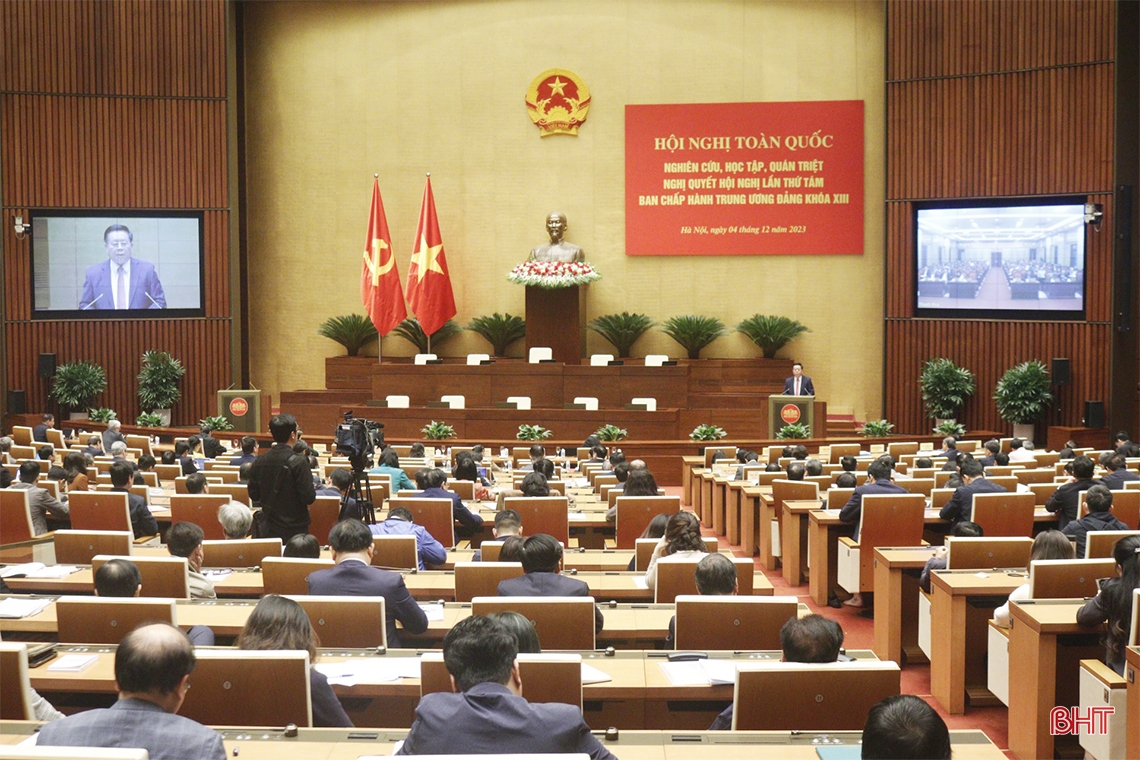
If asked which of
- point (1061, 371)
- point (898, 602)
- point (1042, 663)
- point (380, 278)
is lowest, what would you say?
point (898, 602)

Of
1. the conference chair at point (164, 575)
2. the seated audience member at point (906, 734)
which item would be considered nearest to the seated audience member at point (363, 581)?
the conference chair at point (164, 575)

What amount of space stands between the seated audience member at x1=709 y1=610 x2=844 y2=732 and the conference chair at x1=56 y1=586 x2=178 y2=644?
196 centimetres

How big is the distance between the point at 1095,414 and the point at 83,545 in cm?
1332

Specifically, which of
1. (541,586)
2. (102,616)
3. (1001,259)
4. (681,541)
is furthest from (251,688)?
(1001,259)

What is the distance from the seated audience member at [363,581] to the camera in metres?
4.50

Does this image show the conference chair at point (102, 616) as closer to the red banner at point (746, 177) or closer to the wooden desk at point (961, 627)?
the wooden desk at point (961, 627)

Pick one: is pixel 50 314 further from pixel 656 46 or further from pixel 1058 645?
pixel 1058 645

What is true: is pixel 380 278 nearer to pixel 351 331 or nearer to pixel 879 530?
pixel 351 331

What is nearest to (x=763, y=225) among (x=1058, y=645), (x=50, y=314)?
(x=50, y=314)

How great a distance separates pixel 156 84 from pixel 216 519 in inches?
497

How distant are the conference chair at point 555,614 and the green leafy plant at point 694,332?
13737mm

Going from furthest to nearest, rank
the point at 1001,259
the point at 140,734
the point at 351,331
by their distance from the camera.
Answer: the point at 351,331 < the point at 1001,259 < the point at 140,734

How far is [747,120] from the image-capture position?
1819 cm

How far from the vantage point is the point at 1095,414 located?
15469 mm
